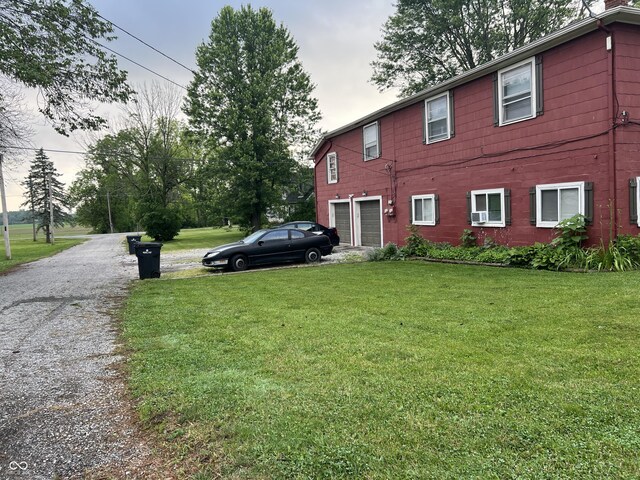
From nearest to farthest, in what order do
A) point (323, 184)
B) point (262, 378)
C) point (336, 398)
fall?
point (336, 398), point (262, 378), point (323, 184)

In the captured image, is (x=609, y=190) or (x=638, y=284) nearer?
(x=638, y=284)

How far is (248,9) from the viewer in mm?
26859

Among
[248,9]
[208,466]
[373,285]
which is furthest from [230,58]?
[208,466]

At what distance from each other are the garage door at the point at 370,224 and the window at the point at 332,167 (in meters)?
2.56

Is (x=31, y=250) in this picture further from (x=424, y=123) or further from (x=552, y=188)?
(x=552, y=188)

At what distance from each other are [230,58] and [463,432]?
28237mm

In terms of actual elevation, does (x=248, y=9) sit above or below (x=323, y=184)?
above

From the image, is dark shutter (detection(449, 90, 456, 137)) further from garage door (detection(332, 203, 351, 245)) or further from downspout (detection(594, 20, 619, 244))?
garage door (detection(332, 203, 351, 245))

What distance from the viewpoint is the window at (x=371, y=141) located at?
56.1 feet

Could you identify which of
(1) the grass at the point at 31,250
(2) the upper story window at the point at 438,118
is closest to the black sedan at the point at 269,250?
(2) the upper story window at the point at 438,118

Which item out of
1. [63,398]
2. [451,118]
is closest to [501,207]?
[451,118]

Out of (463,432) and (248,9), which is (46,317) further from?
(248,9)

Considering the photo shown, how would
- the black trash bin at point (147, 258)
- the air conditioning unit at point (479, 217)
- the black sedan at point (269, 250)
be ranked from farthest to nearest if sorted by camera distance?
the black sedan at point (269, 250) → the air conditioning unit at point (479, 217) → the black trash bin at point (147, 258)

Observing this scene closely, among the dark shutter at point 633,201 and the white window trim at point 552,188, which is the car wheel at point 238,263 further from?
the dark shutter at point 633,201
